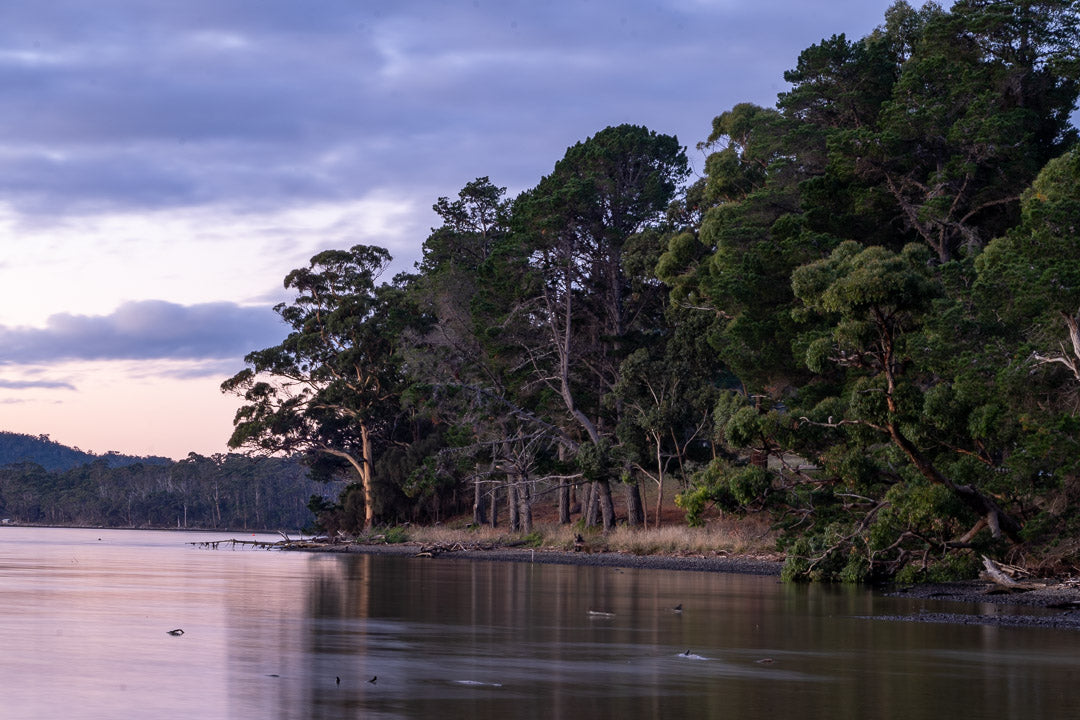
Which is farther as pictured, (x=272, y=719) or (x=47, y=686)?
(x=47, y=686)

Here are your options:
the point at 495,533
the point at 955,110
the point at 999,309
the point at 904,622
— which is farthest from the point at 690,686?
the point at 495,533

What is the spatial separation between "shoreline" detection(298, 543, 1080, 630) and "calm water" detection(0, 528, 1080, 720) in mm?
1208

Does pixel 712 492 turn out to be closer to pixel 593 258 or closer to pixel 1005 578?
pixel 1005 578

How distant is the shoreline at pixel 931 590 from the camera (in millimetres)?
20927

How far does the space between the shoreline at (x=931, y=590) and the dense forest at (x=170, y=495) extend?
10661 cm

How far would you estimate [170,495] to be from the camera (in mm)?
156000

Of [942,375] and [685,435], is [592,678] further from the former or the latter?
[685,435]

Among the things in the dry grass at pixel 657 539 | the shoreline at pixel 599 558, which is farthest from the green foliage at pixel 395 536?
the dry grass at pixel 657 539

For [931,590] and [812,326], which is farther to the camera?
[812,326]

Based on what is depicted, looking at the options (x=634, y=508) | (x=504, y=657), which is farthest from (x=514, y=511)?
(x=504, y=657)

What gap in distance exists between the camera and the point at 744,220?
1667 inches

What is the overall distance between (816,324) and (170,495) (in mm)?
133051

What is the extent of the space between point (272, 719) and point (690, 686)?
433 cm

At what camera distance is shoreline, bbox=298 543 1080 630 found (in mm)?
20927
